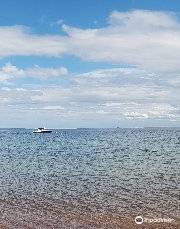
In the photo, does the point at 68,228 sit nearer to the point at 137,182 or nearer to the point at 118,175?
the point at 137,182

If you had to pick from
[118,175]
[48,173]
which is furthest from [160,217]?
[48,173]

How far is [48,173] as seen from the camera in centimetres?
4903

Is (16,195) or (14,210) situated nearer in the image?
(14,210)

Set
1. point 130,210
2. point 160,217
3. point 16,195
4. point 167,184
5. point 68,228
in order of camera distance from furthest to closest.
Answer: point 167,184
point 16,195
point 130,210
point 160,217
point 68,228

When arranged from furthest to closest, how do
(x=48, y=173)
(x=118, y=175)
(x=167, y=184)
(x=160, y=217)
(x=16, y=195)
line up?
(x=48, y=173) < (x=118, y=175) < (x=167, y=184) < (x=16, y=195) < (x=160, y=217)

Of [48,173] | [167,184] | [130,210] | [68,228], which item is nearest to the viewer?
[68,228]

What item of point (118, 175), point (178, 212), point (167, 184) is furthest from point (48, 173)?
point (178, 212)

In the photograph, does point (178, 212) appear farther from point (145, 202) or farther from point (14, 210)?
point (14, 210)

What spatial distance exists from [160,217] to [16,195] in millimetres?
13014

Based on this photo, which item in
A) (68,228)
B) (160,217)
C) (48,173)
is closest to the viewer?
(68,228)

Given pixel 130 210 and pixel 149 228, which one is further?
pixel 130 210

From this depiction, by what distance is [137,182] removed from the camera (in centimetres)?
3966

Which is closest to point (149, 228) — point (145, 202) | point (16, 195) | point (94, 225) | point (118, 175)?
point (94, 225)

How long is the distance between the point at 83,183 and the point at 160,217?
14.9m
